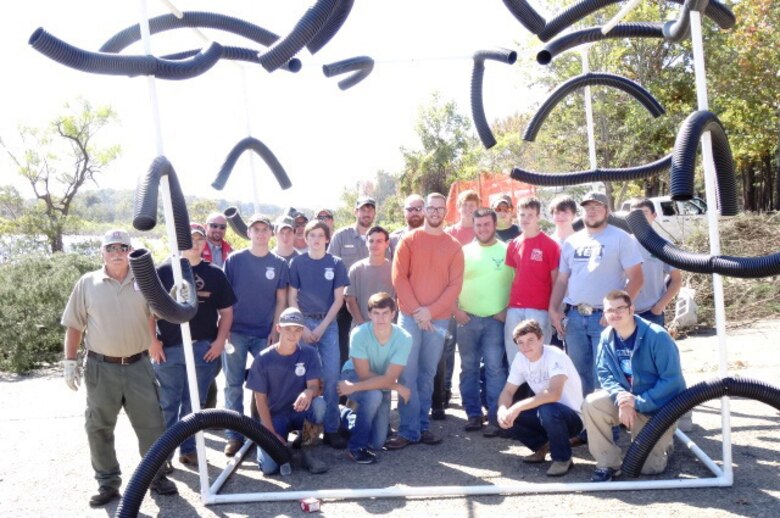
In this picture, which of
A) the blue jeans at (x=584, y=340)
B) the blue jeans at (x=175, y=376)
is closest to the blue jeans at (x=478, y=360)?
the blue jeans at (x=584, y=340)

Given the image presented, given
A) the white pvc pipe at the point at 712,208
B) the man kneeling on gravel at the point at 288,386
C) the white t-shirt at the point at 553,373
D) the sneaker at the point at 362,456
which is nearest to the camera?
the white pvc pipe at the point at 712,208

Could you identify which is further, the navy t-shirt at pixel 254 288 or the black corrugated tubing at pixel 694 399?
the navy t-shirt at pixel 254 288

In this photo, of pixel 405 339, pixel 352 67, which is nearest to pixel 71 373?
pixel 405 339

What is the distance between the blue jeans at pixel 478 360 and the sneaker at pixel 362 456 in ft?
3.58

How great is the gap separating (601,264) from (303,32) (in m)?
2.83

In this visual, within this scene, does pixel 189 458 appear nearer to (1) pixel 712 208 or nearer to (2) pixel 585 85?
(1) pixel 712 208

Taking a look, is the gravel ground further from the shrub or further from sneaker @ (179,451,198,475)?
the shrub

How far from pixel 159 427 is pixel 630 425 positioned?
311cm

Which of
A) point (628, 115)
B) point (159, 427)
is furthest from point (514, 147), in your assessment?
point (159, 427)

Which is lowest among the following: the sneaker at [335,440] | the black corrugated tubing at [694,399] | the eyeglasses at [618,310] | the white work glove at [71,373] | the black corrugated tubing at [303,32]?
the sneaker at [335,440]

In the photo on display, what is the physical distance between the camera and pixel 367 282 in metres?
5.84

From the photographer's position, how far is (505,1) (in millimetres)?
3918

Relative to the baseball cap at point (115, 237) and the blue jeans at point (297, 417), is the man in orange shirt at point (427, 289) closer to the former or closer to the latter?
the blue jeans at point (297, 417)

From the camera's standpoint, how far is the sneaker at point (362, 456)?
16.0 feet
